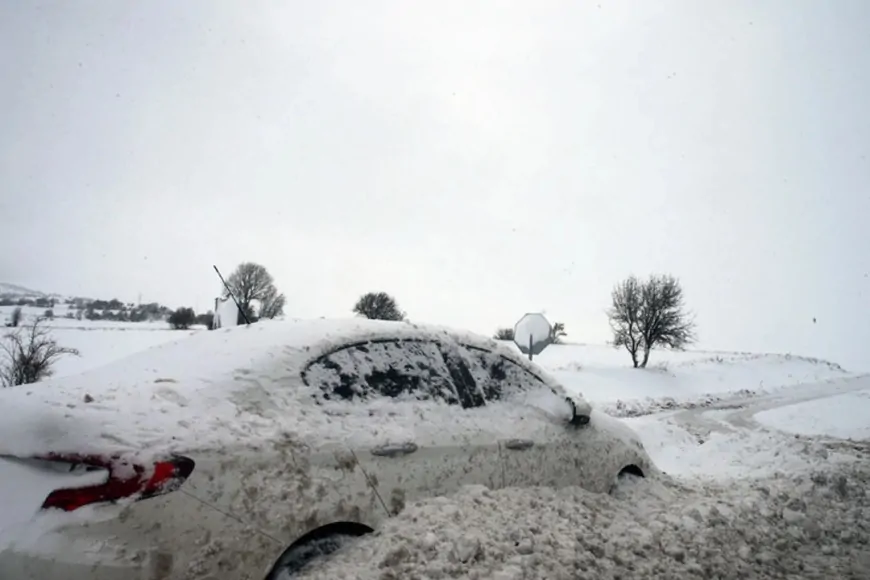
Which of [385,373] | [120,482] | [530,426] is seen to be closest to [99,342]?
[385,373]

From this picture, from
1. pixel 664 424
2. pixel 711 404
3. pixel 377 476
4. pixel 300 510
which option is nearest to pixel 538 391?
pixel 377 476

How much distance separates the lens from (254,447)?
248 centimetres

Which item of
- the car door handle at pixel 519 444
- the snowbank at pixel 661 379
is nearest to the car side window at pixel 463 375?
the car door handle at pixel 519 444

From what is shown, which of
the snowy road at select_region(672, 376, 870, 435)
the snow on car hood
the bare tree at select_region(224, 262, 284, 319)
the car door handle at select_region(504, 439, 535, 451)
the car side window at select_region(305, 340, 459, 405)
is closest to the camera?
the snow on car hood

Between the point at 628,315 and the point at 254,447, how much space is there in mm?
36281

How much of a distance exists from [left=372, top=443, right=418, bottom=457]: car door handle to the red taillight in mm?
982

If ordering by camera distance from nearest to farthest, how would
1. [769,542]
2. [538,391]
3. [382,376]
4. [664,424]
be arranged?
[382,376], [769,542], [538,391], [664,424]

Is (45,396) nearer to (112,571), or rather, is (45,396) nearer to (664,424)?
(112,571)

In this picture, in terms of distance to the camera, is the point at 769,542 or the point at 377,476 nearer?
the point at 377,476

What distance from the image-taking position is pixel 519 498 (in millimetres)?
3451

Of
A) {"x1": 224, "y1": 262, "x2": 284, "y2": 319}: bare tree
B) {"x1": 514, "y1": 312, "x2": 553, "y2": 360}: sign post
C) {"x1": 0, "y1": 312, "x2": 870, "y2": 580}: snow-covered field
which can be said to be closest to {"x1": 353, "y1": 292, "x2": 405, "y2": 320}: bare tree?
{"x1": 514, "y1": 312, "x2": 553, "y2": 360}: sign post

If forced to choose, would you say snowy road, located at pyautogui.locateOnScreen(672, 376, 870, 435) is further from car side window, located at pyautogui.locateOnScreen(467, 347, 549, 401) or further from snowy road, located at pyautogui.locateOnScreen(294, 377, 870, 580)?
car side window, located at pyautogui.locateOnScreen(467, 347, 549, 401)

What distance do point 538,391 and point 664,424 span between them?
8.61 meters

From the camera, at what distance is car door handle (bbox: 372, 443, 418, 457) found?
291cm
